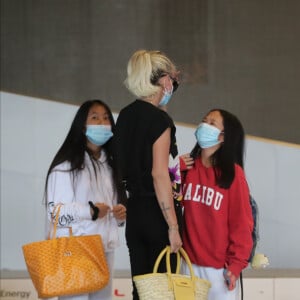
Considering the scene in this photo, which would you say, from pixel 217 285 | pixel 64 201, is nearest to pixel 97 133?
pixel 64 201

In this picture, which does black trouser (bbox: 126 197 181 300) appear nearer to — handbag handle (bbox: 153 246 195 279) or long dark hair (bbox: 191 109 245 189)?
handbag handle (bbox: 153 246 195 279)

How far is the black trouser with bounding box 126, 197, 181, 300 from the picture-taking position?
3.87 meters

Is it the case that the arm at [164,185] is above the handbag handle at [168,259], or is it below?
above

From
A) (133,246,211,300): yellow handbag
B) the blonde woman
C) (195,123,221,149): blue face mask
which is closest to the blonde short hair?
the blonde woman

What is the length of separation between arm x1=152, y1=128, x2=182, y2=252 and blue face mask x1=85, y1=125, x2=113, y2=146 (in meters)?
0.71

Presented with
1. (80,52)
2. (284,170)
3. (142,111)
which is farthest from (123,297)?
(142,111)

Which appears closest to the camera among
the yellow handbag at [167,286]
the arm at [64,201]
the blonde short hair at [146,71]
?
the yellow handbag at [167,286]

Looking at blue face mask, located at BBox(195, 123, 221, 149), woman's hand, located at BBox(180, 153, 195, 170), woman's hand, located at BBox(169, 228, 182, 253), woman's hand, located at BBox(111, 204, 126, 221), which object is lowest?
woman's hand, located at BBox(169, 228, 182, 253)

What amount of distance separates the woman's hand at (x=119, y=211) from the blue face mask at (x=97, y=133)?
37 centimetres

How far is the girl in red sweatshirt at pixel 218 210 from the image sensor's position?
4.00m

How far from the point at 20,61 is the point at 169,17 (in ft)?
4.19

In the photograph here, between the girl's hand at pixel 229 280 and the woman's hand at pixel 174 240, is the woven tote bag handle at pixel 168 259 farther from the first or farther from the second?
the girl's hand at pixel 229 280

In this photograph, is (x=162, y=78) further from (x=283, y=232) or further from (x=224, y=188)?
(x=283, y=232)

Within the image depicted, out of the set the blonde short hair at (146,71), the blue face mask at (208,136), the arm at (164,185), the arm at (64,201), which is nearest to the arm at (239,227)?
the blue face mask at (208,136)
